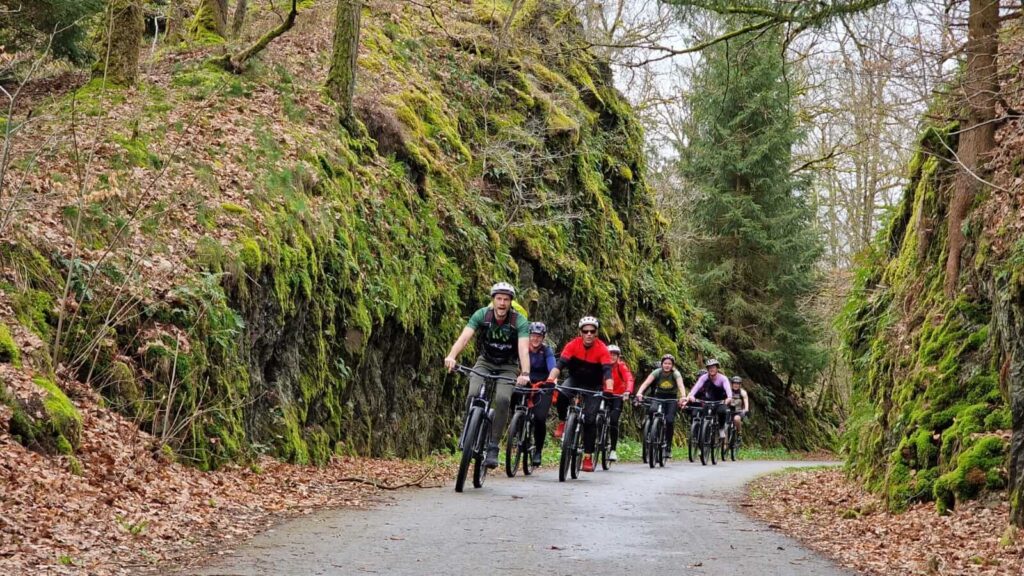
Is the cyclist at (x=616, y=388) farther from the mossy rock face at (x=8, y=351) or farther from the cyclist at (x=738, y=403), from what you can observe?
the mossy rock face at (x=8, y=351)

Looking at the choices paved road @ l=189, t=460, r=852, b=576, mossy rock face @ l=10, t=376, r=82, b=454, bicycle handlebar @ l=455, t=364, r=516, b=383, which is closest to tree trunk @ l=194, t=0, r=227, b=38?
bicycle handlebar @ l=455, t=364, r=516, b=383

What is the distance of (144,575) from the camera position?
5.61 m

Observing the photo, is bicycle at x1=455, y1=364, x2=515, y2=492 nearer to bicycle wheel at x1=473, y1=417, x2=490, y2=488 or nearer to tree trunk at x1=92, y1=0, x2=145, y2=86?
bicycle wheel at x1=473, y1=417, x2=490, y2=488

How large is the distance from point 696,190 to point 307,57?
879 inches

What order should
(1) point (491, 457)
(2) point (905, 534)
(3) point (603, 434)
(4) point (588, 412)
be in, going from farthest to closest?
(3) point (603, 434), (4) point (588, 412), (1) point (491, 457), (2) point (905, 534)

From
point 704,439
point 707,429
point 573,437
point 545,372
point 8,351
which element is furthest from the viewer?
point 707,429

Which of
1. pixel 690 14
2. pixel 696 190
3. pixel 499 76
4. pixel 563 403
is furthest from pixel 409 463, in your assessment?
pixel 696 190

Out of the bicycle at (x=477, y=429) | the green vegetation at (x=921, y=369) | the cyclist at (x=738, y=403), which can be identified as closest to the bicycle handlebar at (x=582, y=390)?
the bicycle at (x=477, y=429)

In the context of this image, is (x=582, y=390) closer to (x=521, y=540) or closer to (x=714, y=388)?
(x=521, y=540)

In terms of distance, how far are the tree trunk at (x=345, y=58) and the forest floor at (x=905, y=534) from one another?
425 inches

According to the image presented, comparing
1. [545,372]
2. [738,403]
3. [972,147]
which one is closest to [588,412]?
[545,372]

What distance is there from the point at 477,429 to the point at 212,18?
1440 cm

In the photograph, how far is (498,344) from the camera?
11477 millimetres

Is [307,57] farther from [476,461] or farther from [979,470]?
[979,470]
